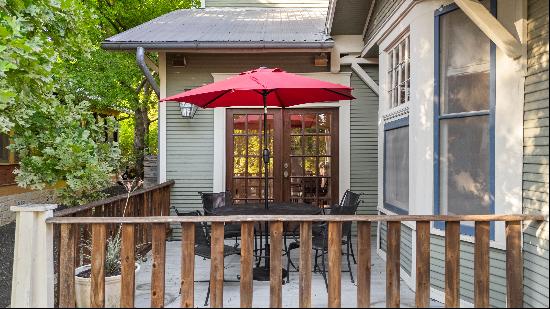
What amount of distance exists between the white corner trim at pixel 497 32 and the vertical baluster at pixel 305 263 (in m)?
1.80

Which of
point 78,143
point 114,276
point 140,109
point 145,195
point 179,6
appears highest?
point 179,6

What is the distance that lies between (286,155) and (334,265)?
3.52 m

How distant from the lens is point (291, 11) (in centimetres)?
822

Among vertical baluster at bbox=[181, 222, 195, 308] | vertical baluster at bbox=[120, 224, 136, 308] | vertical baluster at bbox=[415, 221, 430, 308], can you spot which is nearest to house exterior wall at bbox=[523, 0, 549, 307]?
vertical baluster at bbox=[415, 221, 430, 308]

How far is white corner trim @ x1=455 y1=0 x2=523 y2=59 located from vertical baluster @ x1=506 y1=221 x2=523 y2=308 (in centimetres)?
116

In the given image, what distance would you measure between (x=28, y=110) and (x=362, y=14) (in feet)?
14.0

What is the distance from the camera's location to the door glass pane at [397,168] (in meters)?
4.50

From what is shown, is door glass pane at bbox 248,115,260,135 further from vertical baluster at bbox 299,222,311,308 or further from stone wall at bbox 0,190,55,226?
stone wall at bbox 0,190,55,226

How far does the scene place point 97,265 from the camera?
9.77 feet

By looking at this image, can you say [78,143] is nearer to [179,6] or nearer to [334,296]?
[334,296]

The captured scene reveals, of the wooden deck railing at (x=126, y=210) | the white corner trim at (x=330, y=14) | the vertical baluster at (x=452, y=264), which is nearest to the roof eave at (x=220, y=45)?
the white corner trim at (x=330, y=14)

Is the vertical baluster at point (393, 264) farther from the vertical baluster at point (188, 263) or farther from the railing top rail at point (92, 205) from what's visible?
the railing top rail at point (92, 205)

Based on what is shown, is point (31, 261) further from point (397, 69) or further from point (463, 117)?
point (397, 69)

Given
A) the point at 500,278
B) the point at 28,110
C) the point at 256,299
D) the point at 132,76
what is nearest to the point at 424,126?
the point at 500,278
